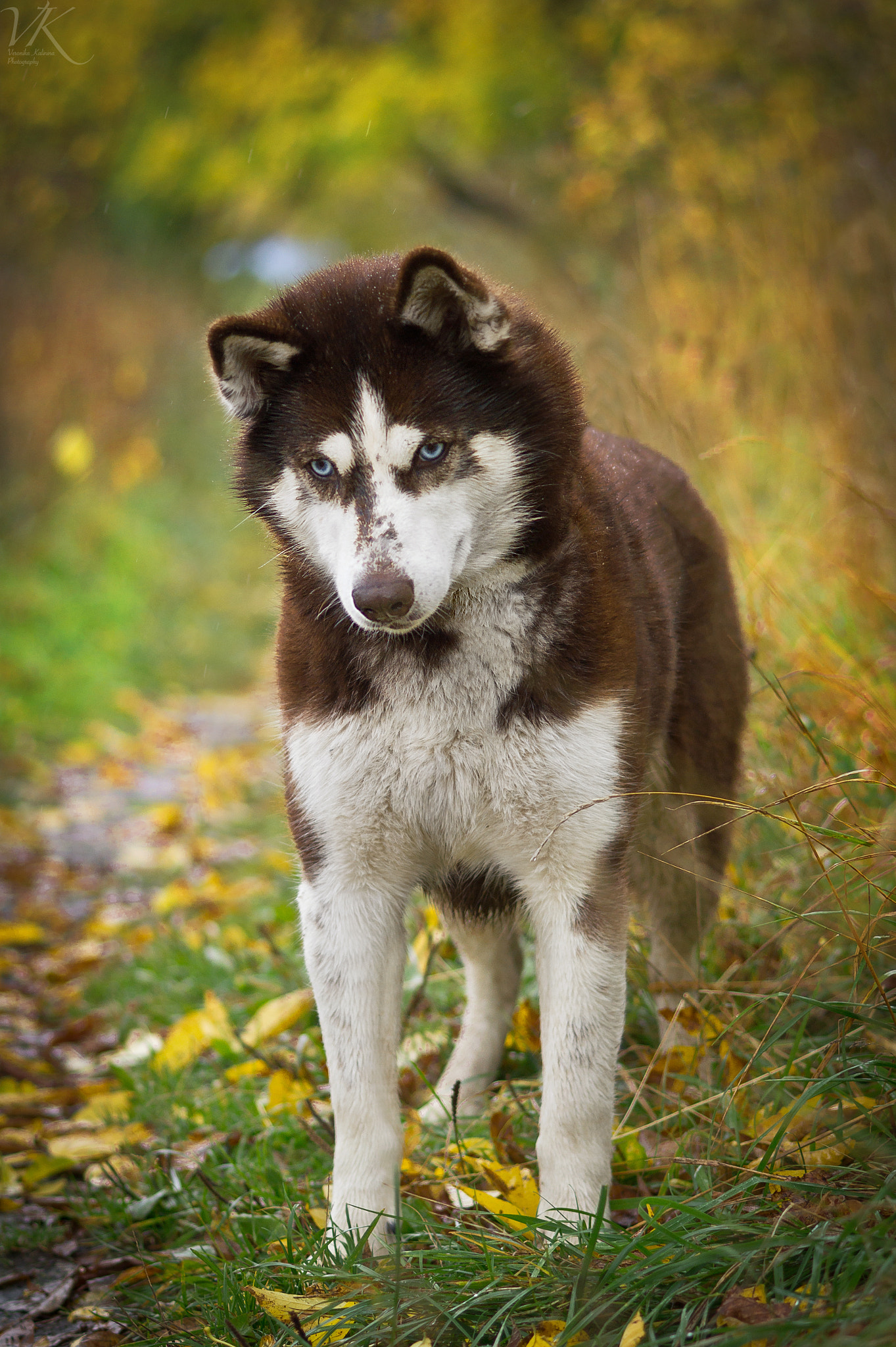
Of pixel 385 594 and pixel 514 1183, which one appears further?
pixel 514 1183

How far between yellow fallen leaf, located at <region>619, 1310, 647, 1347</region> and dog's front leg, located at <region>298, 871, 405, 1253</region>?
0.70m

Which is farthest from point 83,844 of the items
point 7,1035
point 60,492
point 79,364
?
point 79,364

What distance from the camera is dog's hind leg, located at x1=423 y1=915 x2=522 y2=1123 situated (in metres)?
3.14

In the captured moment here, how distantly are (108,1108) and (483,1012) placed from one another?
115 cm

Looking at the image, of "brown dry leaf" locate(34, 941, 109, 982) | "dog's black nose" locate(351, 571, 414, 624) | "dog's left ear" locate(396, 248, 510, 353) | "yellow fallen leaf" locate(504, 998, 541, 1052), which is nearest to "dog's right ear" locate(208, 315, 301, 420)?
"dog's left ear" locate(396, 248, 510, 353)

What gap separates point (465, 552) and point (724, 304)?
13.3 feet

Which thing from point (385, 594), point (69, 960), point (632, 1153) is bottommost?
point (69, 960)

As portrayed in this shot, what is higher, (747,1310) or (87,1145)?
(747,1310)

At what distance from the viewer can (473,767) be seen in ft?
7.83

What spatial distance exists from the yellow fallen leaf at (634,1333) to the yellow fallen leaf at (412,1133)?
1108 mm

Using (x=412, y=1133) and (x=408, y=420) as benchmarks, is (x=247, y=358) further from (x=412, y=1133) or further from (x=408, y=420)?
(x=412, y=1133)

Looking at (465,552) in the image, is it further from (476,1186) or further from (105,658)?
(105,658)

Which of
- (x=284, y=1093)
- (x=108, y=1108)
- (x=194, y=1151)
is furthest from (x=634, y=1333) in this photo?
(x=108, y=1108)

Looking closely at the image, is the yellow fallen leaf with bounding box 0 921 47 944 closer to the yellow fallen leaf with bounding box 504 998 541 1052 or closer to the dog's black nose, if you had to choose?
the yellow fallen leaf with bounding box 504 998 541 1052
